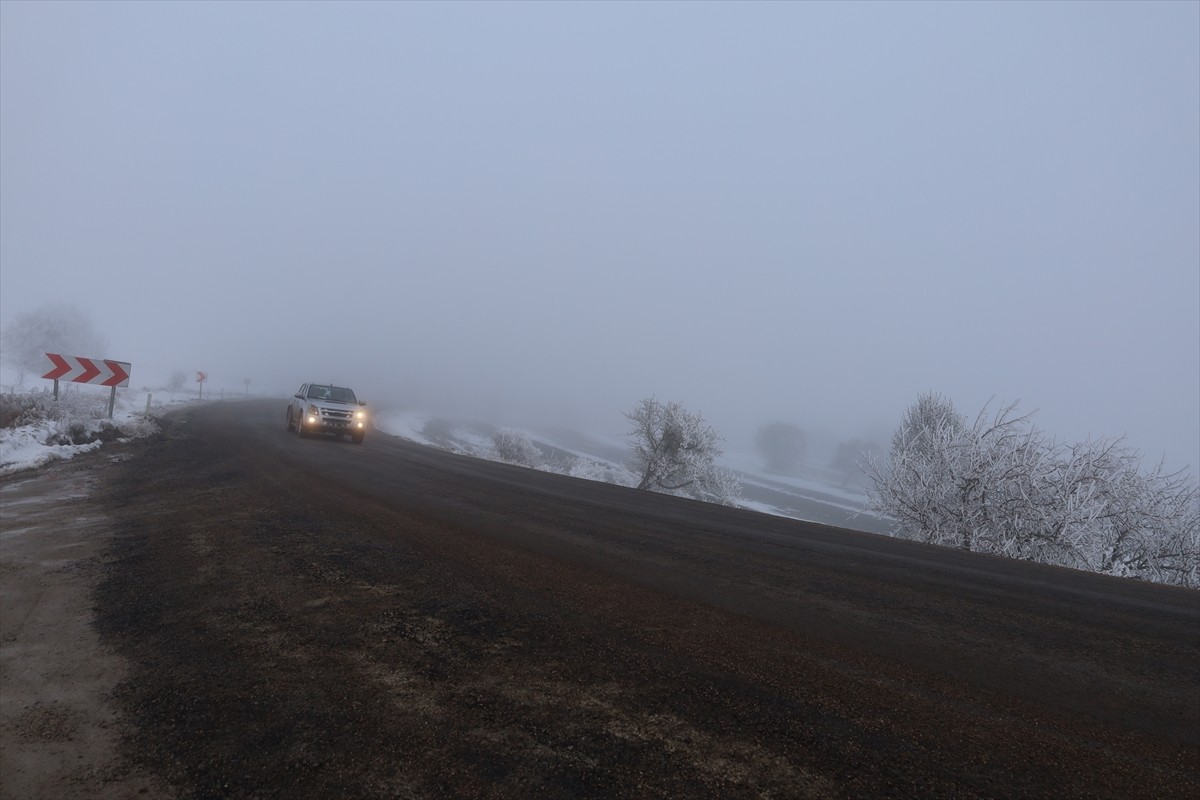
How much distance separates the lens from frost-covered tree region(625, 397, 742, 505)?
3622 centimetres

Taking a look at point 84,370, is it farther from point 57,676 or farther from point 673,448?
point 673,448

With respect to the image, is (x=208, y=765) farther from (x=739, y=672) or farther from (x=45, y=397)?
(x=45, y=397)

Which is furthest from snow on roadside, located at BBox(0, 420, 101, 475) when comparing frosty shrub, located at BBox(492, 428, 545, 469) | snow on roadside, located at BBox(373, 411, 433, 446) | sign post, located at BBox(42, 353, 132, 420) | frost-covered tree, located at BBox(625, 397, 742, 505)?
frosty shrub, located at BBox(492, 428, 545, 469)

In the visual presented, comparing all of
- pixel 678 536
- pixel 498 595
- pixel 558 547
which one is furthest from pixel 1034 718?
pixel 678 536

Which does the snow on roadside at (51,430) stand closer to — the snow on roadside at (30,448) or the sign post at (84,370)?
the snow on roadside at (30,448)

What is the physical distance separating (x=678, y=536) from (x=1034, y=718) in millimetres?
5478

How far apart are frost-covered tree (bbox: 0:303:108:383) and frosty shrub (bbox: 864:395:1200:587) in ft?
239

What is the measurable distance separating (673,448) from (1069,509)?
23108mm

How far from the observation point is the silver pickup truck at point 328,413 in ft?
70.2

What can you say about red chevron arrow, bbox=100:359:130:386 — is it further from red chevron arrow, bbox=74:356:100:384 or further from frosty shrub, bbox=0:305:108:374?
frosty shrub, bbox=0:305:108:374

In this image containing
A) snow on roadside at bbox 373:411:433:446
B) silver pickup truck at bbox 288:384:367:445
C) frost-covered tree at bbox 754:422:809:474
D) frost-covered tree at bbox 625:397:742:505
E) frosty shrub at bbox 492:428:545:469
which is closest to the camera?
silver pickup truck at bbox 288:384:367:445

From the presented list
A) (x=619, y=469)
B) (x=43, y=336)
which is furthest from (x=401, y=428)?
(x=43, y=336)

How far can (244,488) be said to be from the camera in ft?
33.5

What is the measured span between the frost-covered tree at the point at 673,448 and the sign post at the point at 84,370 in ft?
81.8
